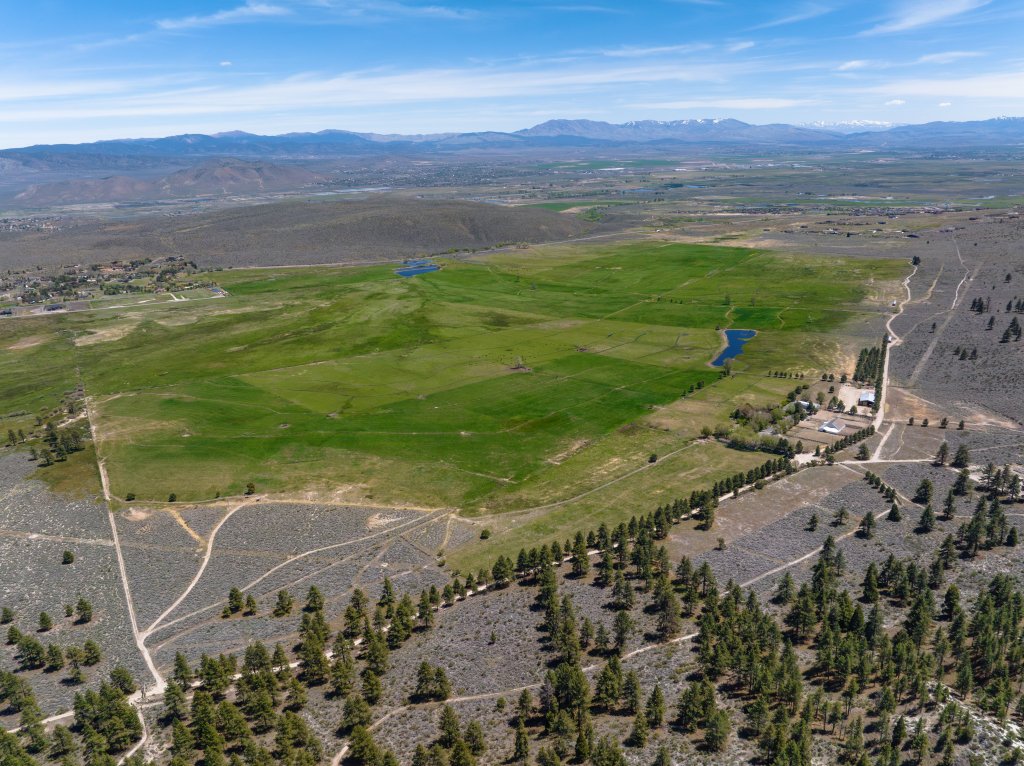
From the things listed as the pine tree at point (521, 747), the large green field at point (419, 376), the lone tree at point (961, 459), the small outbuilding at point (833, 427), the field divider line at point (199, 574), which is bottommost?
the pine tree at point (521, 747)

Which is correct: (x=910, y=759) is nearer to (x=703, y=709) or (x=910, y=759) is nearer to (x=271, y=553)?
(x=703, y=709)

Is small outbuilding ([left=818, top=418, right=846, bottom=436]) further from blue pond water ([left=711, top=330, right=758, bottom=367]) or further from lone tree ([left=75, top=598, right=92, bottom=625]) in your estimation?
lone tree ([left=75, top=598, right=92, bottom=625])

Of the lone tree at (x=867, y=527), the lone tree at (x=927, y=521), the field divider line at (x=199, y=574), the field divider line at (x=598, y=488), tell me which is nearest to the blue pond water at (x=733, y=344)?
the field divider line at (x=598, y=488)

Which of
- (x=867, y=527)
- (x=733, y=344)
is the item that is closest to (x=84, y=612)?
(x=867, y=527)

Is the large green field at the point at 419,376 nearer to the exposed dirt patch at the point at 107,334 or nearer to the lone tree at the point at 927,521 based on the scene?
the exposed dirt patch at the point at 107,334

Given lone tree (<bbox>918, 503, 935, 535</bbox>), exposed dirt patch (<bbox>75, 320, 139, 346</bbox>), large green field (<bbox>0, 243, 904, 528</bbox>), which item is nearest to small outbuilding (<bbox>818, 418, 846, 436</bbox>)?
large green field (<bbox>0, 243, 904, 528</bbox>)

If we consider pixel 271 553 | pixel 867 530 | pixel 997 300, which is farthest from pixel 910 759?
pixel 997 300
